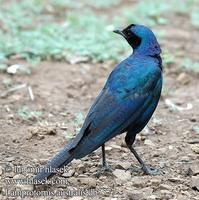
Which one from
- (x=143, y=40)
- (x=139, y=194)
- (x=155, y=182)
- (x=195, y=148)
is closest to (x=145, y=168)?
(x=155, y=182)

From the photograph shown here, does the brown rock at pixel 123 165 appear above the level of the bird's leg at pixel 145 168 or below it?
below

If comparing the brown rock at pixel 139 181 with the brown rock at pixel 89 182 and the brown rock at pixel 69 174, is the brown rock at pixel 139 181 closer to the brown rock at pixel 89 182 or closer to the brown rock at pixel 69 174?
the brown rock at pixel 89 182

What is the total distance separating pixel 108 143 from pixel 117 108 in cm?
93

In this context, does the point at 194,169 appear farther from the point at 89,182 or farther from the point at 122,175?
the point at 89,182

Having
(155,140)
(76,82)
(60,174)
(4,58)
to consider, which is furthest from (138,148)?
(4,58)

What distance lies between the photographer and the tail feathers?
493 centimetres

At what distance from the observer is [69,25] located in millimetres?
9688

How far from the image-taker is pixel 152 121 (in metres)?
6.80

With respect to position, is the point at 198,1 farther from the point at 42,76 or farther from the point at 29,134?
the point at 29,134

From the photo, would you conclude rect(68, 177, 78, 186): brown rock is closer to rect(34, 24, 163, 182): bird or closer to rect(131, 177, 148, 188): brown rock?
rect(34, 24, 163, 182): bird

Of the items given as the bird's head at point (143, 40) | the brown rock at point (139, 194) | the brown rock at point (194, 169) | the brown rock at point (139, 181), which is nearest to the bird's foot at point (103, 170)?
the brown rock at point (139, 181)

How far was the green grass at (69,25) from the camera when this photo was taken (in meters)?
8.47

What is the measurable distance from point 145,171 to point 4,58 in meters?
3.14

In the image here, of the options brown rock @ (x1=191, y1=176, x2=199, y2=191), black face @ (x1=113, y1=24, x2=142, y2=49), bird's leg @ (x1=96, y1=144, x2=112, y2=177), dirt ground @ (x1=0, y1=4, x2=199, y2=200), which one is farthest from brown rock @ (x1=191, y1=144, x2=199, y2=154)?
black face @ (x1=113, y1=24, x2=142, y2=49)
